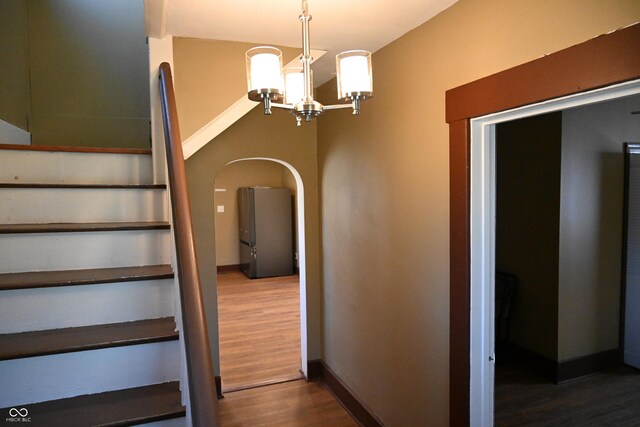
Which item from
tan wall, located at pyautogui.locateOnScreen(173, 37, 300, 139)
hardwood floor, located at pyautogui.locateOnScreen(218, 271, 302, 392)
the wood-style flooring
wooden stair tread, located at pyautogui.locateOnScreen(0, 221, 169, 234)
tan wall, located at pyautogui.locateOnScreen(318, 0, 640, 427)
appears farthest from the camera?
hardwood floor, located at pyautogui.locateOnScreen(218, 271, 302, 392)

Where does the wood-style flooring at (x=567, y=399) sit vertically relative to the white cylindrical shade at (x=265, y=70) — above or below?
below

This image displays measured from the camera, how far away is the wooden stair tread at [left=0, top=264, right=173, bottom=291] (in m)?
1.61

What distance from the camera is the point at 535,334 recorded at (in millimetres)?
3434

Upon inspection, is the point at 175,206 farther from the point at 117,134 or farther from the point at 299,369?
the point at 299,369

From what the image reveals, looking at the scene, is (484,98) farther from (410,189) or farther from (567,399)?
(567,399)

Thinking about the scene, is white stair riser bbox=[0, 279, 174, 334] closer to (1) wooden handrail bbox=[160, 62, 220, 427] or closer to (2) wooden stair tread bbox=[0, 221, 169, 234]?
(2) wooden stair tread bbox=[0, 221, 169, 234]

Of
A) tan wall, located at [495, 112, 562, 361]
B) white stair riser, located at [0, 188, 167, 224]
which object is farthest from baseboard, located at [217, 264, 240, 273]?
white stair riser, located at [0, 188, 167, 224]

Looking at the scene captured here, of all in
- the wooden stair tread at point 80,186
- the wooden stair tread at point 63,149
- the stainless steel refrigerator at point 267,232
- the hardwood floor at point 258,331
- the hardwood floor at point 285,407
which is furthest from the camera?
the stainless steel refrigerator at point 267,232

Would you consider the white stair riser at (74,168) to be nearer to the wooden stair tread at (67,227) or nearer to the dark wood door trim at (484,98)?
the wooden stair tread at (67,227)

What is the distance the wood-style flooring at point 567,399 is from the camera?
9.06ft

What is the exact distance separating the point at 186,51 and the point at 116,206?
934 mm

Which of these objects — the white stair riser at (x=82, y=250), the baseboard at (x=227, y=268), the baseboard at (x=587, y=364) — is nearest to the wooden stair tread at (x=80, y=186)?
the white stair riser at (x=82, y=250)

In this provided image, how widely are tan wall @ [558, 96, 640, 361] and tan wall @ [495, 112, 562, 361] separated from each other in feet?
0.23

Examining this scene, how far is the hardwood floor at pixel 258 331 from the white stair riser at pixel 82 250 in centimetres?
192
